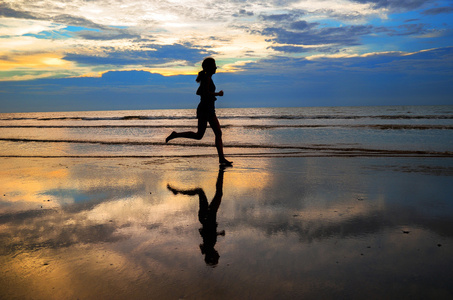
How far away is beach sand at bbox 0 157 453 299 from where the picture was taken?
229 cm

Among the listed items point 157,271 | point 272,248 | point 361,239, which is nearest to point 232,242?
point 272,248

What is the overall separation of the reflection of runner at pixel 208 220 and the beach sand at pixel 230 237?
0.07ft

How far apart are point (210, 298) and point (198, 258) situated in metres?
0.61

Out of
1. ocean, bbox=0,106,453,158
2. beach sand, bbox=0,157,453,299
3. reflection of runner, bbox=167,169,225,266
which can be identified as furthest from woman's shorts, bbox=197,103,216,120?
reflection of runner, bbox=167,169,225,266

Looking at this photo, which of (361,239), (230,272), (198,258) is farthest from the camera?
(361,239)

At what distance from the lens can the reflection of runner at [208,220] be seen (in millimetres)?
2826

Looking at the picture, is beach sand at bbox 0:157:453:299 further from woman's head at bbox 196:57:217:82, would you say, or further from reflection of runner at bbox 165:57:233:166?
woman's head at bbox 196:57:217:82

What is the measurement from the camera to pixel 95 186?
18.5 ft

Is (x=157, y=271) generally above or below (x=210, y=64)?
below

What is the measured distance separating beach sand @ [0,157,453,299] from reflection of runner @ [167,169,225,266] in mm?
22

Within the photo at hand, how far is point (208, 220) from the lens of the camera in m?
3.76

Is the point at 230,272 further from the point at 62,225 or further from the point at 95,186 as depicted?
the point at 95,186

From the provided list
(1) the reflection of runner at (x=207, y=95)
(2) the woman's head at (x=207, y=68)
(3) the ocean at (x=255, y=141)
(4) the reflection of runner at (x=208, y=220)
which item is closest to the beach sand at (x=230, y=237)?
(4) the reflection of runner at (x=208, y=220)

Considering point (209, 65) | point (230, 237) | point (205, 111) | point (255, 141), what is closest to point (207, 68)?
point (209, 65)
